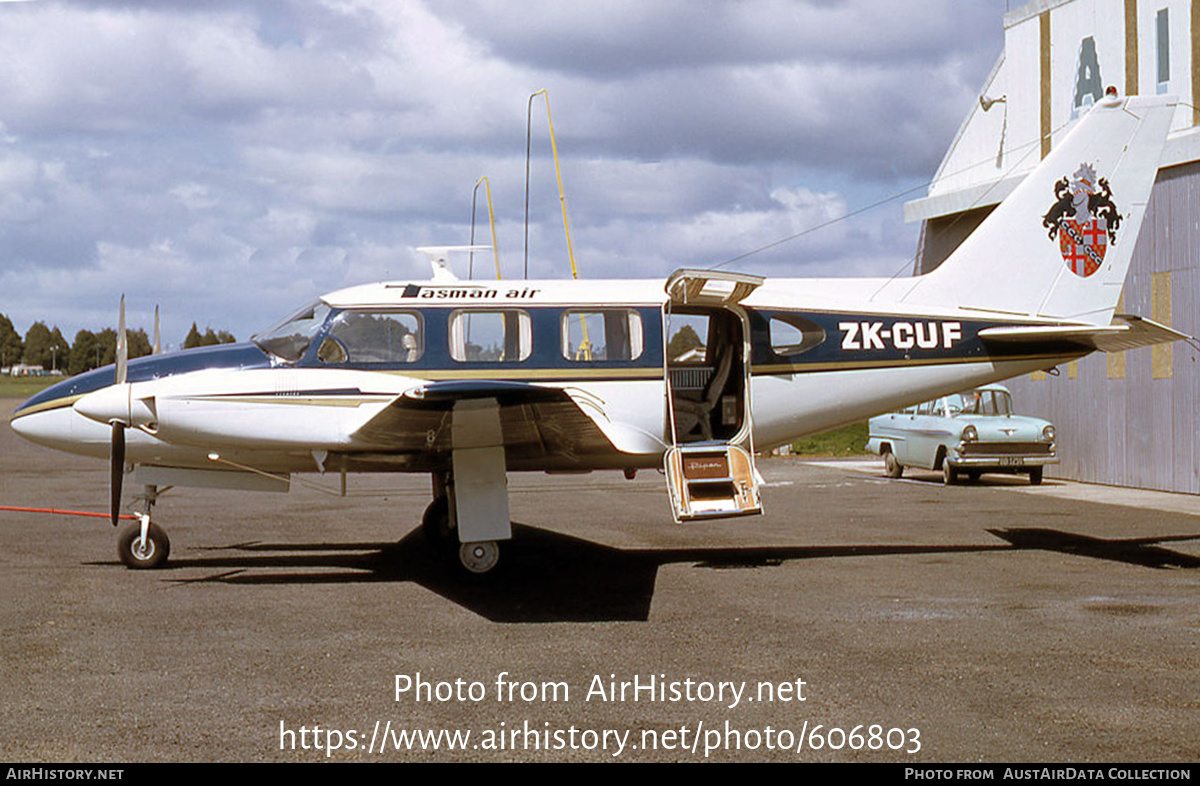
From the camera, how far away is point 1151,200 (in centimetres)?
1894

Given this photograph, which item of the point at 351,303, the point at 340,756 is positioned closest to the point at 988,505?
the point at 351,303

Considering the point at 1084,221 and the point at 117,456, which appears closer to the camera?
the point at 117,456

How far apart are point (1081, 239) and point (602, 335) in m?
5.66

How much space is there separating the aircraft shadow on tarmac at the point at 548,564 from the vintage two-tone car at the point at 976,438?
6.51 metres

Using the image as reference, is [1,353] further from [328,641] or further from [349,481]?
[328,641]

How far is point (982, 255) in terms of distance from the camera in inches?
474

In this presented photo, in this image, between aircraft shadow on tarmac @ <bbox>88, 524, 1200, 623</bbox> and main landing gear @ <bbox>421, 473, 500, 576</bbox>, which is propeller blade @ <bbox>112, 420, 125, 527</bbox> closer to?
aircraft shadow on tarmac @ <bbox>88, 524, 1200, 623</bbox>

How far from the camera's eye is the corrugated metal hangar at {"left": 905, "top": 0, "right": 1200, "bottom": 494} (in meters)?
18.0

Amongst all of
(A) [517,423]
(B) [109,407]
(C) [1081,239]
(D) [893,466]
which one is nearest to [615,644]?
(A) [517,423]

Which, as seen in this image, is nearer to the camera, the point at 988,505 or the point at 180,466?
the point at 180,466

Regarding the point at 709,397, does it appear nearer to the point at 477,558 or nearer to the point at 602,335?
the point at 602,335

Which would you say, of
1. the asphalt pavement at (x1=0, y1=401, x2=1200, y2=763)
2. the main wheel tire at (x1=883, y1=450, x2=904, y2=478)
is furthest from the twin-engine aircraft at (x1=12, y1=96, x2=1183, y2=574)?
the main wheel tire at (x1=883, y1=450, x2=904, y2=478)

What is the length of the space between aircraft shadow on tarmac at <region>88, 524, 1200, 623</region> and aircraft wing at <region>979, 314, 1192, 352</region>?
2319mm

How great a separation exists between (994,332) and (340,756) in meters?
8.72
